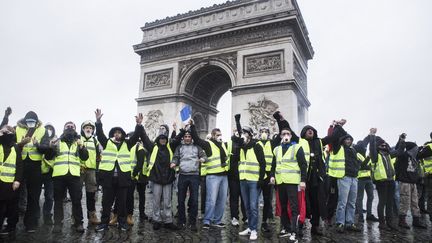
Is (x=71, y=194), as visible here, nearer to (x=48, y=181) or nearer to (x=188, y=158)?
(x=48, y=181)

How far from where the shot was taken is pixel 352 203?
6184 millimetres

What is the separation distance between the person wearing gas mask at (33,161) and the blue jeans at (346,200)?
5682 millimetres

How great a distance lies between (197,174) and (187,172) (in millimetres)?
214

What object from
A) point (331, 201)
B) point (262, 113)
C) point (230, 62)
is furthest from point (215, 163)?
point (230, 62)

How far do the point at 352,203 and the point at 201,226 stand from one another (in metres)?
3.08

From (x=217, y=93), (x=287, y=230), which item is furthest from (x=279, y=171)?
(x=217, y=93)

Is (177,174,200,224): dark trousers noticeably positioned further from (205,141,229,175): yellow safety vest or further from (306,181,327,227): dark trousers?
(306,181,327,227): dark trousers

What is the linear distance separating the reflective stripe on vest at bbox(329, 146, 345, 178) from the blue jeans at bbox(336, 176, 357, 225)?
5.4 inches

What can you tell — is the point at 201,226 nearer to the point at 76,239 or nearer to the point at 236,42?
the point at 76,239

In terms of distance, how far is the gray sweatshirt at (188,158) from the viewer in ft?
20.0

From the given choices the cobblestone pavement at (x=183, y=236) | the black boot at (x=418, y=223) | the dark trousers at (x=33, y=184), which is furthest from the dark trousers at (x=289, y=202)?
the dark trousers at (x=33, y=184)

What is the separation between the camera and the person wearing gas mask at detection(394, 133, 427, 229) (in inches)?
275

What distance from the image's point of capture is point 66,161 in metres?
5.64

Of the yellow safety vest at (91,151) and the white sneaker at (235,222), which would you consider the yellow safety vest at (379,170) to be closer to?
the white sneaker at (235,222)
